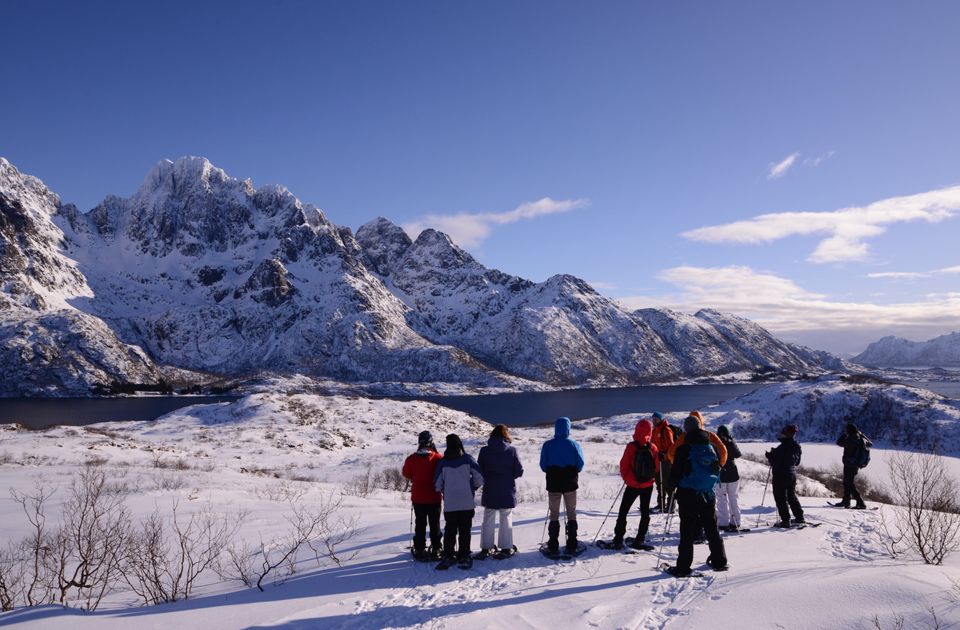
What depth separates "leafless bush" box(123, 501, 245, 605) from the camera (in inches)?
290

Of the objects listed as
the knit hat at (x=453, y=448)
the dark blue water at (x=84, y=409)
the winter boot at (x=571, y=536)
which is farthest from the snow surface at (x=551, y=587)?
the dark blue water at (x=84, y=409)

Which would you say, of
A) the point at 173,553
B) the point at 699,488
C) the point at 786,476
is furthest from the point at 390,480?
the point at 699,488

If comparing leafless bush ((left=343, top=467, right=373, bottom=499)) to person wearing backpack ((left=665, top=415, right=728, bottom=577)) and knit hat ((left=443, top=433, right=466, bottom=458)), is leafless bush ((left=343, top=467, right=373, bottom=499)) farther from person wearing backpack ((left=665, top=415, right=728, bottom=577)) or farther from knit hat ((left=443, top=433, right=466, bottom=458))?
person wearing backpack ((left=665, top=415, right=728, bottom=577))

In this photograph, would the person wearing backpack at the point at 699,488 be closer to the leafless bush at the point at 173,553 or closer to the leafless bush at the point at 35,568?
the leafless bush at the point at 173,553

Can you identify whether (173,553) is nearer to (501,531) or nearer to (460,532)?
(460,532)

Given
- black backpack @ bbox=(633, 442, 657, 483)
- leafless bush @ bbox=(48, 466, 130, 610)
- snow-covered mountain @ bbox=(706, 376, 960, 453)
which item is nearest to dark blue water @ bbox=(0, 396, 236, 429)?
leafless bush @ bbox=(48, 466, 130, 610)

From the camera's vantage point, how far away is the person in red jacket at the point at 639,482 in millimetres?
8961

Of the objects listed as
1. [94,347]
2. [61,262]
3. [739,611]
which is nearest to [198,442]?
[739,611]

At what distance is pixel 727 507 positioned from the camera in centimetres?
1055

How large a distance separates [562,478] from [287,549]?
545cm

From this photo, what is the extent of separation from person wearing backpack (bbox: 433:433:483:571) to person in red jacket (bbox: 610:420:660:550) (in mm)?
2733

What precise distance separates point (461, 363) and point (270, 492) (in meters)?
158

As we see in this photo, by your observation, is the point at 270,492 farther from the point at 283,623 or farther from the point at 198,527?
the point at 283,623

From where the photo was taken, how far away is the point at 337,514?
12.4m
